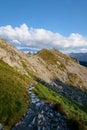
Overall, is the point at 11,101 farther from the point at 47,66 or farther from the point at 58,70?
the point at 58,70

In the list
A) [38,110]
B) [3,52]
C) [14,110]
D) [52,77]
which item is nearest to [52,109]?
[38,110]

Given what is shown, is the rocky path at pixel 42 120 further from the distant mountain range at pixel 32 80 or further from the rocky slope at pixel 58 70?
the rocky slope at pixel 58 70

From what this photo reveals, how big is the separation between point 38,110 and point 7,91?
4.86 metres

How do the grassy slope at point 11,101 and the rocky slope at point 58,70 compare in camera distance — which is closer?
the grassy slope at point 11,101

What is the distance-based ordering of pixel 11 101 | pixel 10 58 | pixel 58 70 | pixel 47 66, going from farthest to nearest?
pixel 58 70 → pixel 47 66 → pixel 10 58 → pixel 11 101

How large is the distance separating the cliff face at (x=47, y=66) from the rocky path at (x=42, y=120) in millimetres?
61148

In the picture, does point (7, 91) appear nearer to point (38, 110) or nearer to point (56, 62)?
point (38, 110)

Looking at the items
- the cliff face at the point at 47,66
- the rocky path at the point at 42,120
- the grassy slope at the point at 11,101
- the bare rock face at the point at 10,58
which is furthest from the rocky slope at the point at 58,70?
the rocky path at the point at 42,120

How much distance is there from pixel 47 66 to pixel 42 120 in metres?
102

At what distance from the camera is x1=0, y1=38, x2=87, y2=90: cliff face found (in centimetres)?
9762

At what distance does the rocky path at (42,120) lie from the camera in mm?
25173

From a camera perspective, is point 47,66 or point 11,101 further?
point 47,66

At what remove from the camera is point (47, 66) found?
128m

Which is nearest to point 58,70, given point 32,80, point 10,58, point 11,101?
point 10,58
